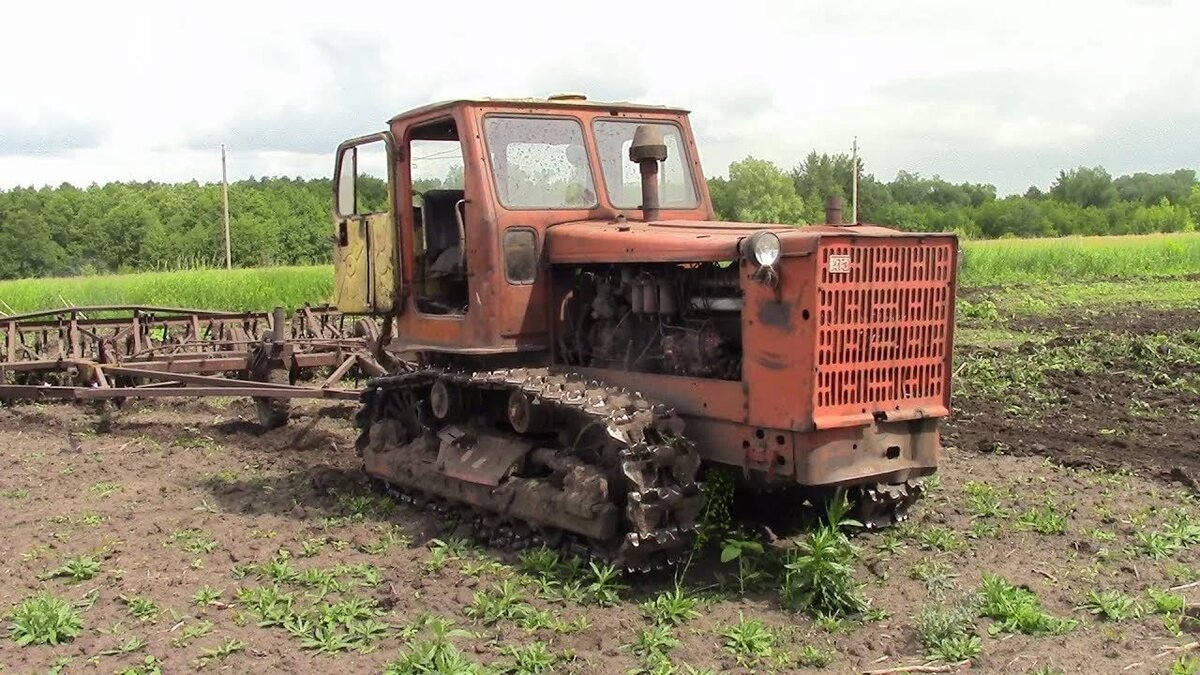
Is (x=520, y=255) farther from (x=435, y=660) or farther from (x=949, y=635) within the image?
(x=949, y=635)

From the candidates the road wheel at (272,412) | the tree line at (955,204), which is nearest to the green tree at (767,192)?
the tree line at (955,204)

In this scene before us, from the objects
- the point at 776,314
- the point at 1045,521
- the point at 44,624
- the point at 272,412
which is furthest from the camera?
the point at 272,412

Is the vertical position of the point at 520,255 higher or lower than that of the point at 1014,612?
higher

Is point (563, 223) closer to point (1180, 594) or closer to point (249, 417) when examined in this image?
point (1180, 594)

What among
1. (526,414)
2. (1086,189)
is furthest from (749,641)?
(1086,189)

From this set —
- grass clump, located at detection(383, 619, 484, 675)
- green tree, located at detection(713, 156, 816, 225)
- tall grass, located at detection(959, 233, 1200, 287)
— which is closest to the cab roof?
grass clump, located at detection(383, 619, 484, 675)

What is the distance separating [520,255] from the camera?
720 centimetres

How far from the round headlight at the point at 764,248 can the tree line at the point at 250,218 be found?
1375 inches

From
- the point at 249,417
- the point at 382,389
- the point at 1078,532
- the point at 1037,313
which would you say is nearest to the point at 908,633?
the point at 1078,532

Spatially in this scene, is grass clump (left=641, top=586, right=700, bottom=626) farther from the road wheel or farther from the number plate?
the road wheel

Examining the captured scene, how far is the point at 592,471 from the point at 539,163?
2249 millimetres

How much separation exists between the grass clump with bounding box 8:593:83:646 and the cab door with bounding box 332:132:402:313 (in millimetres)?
3116

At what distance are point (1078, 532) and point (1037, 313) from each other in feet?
46.2

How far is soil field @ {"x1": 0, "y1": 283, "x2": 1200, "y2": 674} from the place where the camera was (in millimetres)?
5188
